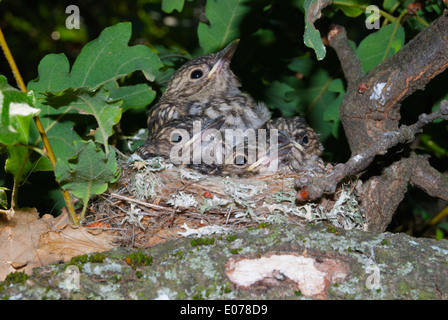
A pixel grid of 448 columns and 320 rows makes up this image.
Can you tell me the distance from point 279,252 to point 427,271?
620 millimetres

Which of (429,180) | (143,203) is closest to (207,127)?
(143,203)

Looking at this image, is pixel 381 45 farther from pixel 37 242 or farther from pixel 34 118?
pixel 37 242

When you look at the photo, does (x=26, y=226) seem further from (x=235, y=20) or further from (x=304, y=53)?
(x=304, y=53)

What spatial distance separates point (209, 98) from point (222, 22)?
2.67ft

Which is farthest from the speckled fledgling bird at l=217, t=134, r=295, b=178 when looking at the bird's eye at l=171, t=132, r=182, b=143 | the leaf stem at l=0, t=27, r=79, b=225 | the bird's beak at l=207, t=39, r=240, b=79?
the leaf stem at l=0, t=27, r=79, b=225

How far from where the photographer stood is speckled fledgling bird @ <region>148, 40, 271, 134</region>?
160 inches

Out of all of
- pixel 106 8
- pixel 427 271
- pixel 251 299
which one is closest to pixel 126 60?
pixel 251 299

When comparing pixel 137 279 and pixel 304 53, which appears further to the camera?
pixel 304 53

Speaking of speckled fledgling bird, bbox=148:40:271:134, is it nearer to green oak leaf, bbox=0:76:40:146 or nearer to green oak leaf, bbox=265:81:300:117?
green oak leaf, bbox=265:81:300:117

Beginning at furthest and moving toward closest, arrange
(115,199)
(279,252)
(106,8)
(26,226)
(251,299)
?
1. (106,8)
2. (115,199)
3. (26,226)
4. (279,252)
5. (251,299)

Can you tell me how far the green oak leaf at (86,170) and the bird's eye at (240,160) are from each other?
4.64ft

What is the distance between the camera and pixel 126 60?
3.28 metres

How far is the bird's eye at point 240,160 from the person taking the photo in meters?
3.62

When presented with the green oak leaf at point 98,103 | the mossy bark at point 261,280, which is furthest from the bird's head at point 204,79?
the mossy bark at point 261,280
